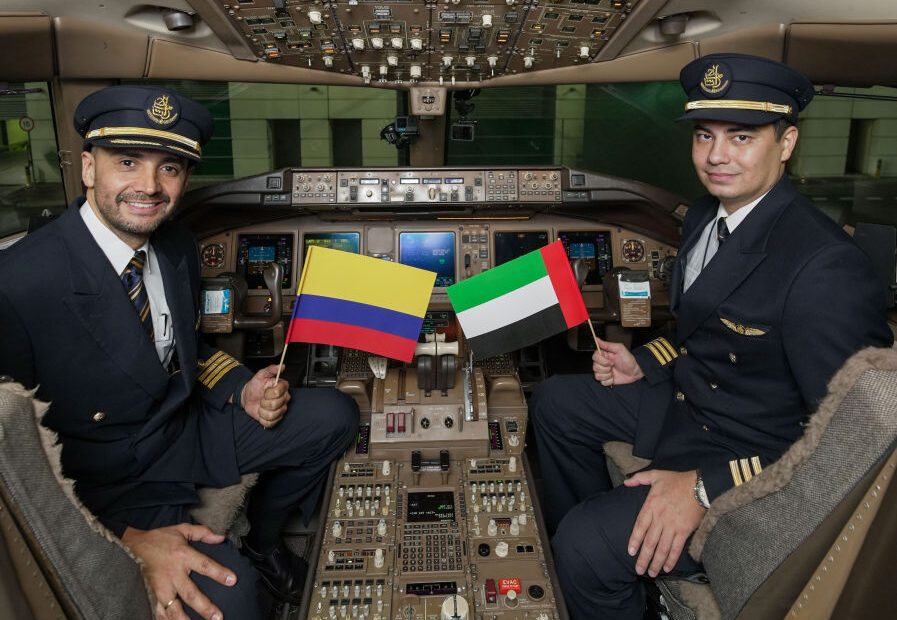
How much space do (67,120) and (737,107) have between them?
276 centimetres

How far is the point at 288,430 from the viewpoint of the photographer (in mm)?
2018

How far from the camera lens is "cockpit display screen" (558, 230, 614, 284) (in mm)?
3221

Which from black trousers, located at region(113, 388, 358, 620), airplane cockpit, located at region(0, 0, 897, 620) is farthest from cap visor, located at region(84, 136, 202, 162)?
→ black trousers, located at region(113, 388, 358, 620)

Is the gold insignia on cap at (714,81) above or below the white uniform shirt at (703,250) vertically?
above

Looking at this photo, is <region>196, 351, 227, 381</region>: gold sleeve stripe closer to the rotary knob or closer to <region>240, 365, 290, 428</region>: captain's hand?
<region>240, 365, 290, 428</region>: captain's hand

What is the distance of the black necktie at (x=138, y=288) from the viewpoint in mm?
1749

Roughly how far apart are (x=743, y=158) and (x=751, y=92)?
16 cm

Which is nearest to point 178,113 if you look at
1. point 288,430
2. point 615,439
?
point 288,430

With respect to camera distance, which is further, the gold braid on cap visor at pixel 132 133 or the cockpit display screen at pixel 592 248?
the cockpit display screen at pixel 592 248

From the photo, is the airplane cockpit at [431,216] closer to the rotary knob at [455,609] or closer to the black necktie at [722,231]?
the rotary knob at [455,609]

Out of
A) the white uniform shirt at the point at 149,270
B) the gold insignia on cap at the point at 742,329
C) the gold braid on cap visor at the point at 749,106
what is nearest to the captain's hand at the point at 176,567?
the white uniform shirt at the point at 149,270

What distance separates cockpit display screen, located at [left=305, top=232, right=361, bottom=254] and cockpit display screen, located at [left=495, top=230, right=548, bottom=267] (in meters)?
0.72

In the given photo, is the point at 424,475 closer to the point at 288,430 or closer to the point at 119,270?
the point at 288,430

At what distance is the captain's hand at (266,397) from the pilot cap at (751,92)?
142 centimetres
